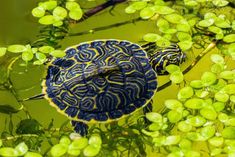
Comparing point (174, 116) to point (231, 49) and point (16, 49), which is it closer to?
point (231, 49)

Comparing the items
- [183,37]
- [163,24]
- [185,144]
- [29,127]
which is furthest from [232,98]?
[29,127]

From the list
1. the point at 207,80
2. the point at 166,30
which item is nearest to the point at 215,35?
the point at 166,30

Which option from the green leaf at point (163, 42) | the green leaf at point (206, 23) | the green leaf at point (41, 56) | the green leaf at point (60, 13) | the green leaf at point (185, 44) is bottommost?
the green leaf at point (185, 44)

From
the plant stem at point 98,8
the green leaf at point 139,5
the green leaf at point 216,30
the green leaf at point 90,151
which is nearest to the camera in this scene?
the green leaf at point 90,151

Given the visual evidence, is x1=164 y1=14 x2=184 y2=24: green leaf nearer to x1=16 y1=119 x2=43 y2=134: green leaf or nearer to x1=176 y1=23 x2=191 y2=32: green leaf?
x1=176 y1=23 x2=191 y2=32: green leaf

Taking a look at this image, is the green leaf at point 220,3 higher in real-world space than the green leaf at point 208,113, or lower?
higher

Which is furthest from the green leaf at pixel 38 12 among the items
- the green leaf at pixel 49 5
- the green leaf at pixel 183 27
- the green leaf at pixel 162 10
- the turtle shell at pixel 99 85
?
the green leaf at pixel 183 27

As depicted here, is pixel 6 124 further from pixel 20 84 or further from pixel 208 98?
pixel 208 98

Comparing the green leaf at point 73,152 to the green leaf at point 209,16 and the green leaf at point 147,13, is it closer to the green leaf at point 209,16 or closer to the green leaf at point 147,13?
the green leaf at point 147,13

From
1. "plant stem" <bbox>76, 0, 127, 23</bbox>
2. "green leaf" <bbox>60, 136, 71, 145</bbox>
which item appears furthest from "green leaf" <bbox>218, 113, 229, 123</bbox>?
"plant stem" <bbox>76, 0, 127, 23</bbox>
